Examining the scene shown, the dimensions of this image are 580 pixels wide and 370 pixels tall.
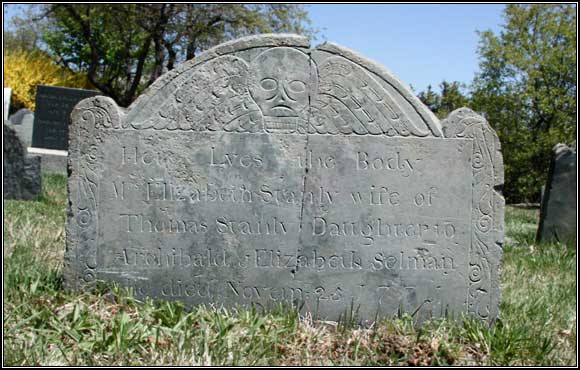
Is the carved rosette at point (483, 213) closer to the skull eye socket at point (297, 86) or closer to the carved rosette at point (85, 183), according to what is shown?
the skull eye socket at point (297, 86)

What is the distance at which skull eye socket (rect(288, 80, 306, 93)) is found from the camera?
15.1 feet

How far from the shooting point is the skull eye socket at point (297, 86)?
461 cm

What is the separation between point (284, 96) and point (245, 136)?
1.29ft

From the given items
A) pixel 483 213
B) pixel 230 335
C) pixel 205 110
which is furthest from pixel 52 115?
pixel 483 213

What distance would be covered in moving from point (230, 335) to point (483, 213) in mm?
1945

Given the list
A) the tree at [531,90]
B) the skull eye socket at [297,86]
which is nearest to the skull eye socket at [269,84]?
the skull eye socket at [297,86]

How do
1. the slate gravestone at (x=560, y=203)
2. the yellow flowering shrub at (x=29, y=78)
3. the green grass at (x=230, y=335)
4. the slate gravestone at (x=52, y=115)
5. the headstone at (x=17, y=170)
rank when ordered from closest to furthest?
the green grass at (x=230, y=335), the slate gravestone at (x=560, y=203), the headstone at (x=17, y=170), the slate gravestone at (x=52, y=115), the yellow flowering shrub at (x=29, y=78)

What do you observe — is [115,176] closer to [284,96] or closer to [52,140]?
[284,96]

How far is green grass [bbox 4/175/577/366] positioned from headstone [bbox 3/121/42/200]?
4.51m

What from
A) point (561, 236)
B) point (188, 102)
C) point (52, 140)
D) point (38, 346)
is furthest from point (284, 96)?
point (52, 140)

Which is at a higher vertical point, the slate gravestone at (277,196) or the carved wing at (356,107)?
the carved wing at (356,107)

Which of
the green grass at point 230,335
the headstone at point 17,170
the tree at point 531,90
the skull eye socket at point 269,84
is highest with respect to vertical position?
the tree at point 531,90

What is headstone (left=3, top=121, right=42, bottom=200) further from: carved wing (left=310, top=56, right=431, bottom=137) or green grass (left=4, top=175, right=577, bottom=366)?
carved wing (left=310, top=56, right=431, bottom=137)

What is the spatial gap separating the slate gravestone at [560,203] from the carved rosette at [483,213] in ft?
13.0
